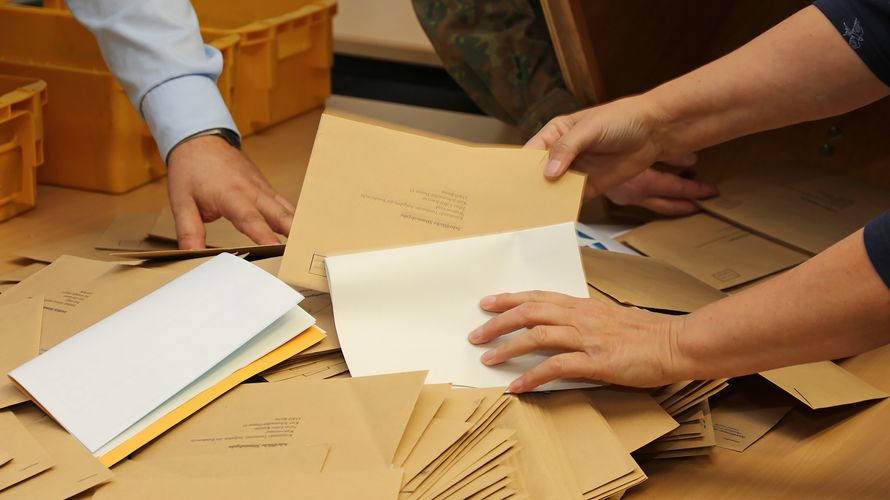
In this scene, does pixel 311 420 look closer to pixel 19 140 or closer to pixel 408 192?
pixel 408 192

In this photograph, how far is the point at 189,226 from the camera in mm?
1364

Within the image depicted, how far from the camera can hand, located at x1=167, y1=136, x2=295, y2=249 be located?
136cm

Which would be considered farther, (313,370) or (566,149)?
(566,149)

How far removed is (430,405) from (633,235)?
804mm

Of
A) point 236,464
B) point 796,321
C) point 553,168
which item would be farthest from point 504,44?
point 236,464

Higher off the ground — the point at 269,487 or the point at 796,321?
the point at 796,321

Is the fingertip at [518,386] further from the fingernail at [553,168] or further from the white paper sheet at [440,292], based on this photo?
the fingernail at [553,168]

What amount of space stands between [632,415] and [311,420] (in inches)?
15.0

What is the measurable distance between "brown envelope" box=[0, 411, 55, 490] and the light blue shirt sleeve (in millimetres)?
620

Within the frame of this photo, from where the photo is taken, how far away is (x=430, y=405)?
3.32 ft

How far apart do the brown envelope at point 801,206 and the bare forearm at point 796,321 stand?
0.72m

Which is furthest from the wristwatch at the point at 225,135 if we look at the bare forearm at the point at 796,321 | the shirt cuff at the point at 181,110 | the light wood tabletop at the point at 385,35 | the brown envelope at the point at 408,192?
the light wood tabletop at the point at 385,35

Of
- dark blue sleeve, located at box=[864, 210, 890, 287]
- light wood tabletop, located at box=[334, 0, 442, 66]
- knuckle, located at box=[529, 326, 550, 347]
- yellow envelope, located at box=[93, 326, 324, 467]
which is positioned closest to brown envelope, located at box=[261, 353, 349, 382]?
yellow envelope, located at box=[93, 326, 324, 467]

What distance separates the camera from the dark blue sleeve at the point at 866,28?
4.09 feet
